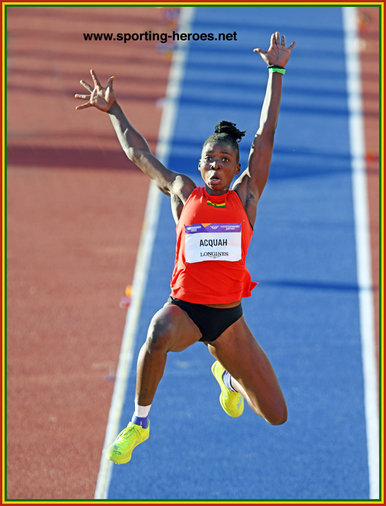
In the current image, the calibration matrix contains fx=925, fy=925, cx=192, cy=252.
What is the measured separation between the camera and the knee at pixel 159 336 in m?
5.55

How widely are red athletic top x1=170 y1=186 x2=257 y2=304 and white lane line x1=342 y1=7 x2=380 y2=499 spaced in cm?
336

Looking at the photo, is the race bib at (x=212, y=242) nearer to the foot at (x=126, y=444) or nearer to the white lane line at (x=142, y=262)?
the foot at (x=126, y=444)

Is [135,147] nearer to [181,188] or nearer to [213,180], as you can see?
[181,188]

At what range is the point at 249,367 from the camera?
6.02 meters

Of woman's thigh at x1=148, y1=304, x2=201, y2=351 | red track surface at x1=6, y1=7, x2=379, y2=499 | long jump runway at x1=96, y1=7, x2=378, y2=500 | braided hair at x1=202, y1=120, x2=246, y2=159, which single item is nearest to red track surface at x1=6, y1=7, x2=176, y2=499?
red track surface at x1=6, y1=7, x2=379, y2=499

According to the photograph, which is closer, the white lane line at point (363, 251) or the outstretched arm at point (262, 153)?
the outstretched arm at point (262, 153)

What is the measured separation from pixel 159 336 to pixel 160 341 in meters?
0.03

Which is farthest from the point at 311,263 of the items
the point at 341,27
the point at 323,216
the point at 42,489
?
the point at 341,27

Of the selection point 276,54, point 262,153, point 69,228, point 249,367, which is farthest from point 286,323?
point 276,54

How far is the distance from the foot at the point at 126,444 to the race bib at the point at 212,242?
3.81ft

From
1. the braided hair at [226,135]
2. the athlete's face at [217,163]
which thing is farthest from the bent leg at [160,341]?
the braided hair at [226,135]

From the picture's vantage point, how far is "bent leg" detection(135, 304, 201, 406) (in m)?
5.57
